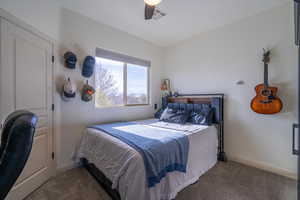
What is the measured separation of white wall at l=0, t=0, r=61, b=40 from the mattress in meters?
1.66

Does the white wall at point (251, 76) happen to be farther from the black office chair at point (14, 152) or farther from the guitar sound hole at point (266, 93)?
the black office chair at point (14, 152)

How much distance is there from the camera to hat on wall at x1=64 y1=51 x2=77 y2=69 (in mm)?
2277

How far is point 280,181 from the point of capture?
203 centimetres

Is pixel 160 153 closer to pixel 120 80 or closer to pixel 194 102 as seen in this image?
pixel 194 102

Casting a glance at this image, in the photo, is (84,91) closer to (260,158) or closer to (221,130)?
(221,130)

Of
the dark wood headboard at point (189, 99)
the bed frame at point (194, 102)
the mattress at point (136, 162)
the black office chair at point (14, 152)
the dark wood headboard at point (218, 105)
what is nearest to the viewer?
the black office chair at point (14, 152)

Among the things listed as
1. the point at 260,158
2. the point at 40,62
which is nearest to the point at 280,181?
the point at 260,158

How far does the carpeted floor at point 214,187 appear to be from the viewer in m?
1.73

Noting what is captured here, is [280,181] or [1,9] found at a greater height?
[1,9]

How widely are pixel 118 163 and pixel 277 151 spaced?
8.31 ft

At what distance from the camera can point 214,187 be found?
6.24ft

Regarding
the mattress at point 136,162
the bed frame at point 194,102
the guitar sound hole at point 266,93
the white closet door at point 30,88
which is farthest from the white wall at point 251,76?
the white closet door at point 30,88

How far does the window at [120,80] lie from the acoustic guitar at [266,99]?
2400 millimetres

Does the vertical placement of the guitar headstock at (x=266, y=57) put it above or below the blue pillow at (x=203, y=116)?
above
